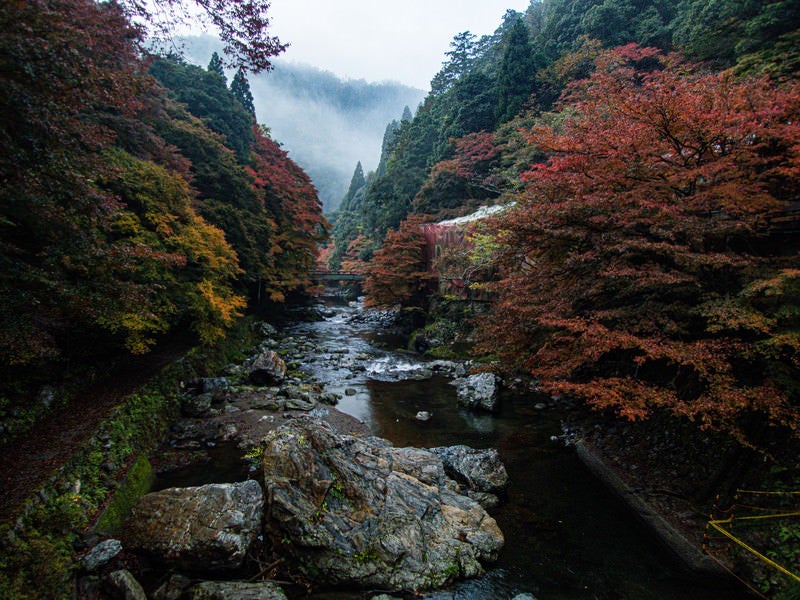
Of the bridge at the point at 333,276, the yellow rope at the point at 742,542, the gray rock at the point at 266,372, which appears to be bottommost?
the gray rock at the point at 266,372

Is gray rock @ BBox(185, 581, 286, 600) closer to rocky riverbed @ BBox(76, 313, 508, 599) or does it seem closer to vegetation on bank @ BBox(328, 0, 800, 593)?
rocky riverbed @ BBox(76, 313, 508, 599)

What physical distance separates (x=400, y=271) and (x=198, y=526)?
739 inches

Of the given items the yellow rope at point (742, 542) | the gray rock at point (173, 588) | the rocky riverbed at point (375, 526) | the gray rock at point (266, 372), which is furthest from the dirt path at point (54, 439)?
the yellow rope at point (742, 542)

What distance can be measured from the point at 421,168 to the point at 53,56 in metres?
33.4

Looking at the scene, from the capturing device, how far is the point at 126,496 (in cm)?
577

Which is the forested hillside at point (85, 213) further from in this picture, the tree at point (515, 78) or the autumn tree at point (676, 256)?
the tree at point (515, 78)

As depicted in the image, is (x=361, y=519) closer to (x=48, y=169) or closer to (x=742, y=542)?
(x=742, y=542)

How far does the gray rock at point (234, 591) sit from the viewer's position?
4.10 metres

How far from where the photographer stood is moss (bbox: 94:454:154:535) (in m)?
5.08

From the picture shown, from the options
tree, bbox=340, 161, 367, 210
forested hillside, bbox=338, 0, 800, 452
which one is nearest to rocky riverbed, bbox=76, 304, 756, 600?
forested hillside, bbox=338, 0, 800, 452

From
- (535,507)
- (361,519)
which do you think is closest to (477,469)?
(535,507)

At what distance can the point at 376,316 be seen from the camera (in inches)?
1168

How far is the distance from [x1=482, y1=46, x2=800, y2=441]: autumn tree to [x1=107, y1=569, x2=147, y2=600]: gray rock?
6000 mm

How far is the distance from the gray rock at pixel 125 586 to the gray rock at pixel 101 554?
0.28m
